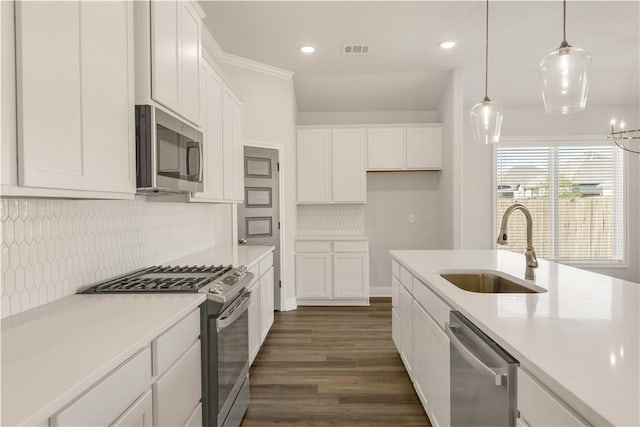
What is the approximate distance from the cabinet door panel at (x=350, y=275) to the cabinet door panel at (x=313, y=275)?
109mm

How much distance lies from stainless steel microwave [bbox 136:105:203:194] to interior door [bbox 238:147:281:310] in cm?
234

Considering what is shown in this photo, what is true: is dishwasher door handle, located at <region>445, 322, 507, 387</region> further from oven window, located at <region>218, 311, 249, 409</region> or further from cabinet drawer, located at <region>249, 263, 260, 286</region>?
cabinet drawer, located at <region>249, 263, 260, 286</region>

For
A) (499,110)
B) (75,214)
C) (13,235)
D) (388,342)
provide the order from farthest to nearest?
(388,342) < (499,110) < (75,214) < (13,235)

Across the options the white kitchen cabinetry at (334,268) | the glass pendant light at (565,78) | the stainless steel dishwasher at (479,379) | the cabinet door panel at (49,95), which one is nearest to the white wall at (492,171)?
the white kitchen cabinetry at (334,268)

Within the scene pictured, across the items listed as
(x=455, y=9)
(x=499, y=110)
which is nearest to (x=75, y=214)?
(x=499, y=110)

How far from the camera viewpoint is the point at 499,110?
2.65 meters

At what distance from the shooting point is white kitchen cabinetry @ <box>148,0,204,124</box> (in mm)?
1876

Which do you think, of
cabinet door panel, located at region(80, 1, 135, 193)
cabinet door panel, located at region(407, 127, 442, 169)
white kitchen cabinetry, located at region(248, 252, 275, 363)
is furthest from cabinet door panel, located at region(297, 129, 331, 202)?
cabinet door panel, located at region(80, 1, 135, 193)

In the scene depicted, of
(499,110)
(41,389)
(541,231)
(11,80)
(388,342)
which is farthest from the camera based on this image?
(541,231)

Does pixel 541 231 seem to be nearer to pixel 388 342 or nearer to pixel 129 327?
pixel 388 342

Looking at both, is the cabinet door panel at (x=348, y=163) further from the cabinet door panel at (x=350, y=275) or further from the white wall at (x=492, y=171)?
the white wall at (x=492, y=171)

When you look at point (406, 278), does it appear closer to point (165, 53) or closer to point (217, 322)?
point (217, 322)

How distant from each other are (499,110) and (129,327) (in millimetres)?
2582

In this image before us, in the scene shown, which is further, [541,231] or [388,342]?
[541,231]
